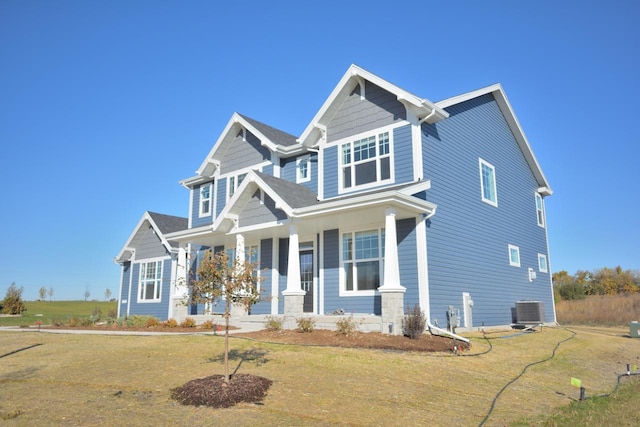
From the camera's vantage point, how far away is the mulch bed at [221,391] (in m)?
6.66

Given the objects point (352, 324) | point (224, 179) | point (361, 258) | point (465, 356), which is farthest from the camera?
point (224, 179)

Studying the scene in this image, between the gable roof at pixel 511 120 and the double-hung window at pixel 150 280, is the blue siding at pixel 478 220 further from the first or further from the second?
the double-hung window at pixel 150 280

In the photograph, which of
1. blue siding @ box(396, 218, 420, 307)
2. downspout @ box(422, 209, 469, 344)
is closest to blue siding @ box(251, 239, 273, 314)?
blue siding @ box(396, 218, 420, 307)

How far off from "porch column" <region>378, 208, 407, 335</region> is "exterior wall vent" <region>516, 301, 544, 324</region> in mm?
7598

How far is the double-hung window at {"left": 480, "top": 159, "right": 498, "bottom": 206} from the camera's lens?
17.7 metres

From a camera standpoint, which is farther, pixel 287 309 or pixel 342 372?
pixel 287 309

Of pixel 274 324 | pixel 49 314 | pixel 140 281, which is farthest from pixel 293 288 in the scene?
pixel 49 314

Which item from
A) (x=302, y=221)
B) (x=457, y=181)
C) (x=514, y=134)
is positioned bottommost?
(x=302, y=221)

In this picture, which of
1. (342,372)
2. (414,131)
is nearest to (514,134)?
(414,131)

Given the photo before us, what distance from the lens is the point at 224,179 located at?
20.8m

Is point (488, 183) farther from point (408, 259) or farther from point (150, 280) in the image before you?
point (150, 280)

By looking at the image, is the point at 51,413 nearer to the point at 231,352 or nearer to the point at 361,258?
the point at 231,352

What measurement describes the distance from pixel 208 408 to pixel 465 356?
20.5ft

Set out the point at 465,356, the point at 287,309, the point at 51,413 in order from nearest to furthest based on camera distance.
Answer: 1. the point at 51,413
2. the point at 465,356
3. the point at 287,309
